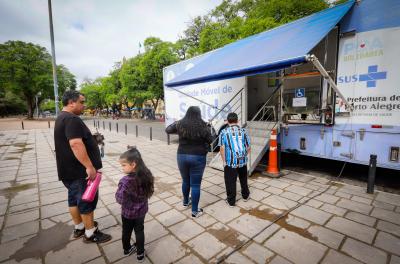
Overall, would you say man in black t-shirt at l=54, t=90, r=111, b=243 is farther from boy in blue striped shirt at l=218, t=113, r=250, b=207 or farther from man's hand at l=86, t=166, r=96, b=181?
boy in blue striped shirt at l=218, t=113, r=250, b=207

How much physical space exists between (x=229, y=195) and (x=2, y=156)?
31.6ft

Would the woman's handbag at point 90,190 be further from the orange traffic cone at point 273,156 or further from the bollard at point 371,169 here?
the bollard at point 371,169

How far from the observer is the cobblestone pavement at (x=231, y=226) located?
255cm

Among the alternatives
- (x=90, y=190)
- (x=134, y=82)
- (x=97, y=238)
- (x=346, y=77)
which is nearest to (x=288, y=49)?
(x=346, y=77)

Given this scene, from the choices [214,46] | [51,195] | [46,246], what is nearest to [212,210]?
[46,246]

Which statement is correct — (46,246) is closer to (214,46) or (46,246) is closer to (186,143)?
(186,143)

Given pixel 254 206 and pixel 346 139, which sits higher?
pixel 346 139

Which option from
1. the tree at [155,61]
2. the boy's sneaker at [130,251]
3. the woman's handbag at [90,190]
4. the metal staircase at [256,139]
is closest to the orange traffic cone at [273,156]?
the metal staircase at [256,139]

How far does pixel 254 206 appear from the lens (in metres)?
3.79

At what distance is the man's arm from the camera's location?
97.0 inches

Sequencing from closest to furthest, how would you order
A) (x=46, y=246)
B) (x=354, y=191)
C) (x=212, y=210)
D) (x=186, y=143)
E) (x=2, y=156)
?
(x=46, y=246), (x=186, y=143), (x=212, y=210), (x=354, y=191), (x=2, y=156)

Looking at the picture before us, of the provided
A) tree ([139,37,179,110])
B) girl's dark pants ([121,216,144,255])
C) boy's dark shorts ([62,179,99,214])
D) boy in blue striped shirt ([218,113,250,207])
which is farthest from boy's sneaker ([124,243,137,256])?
tree ([139,37,179,110])

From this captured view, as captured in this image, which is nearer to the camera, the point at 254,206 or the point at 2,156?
the point at 254,206

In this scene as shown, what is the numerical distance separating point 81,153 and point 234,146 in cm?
230
